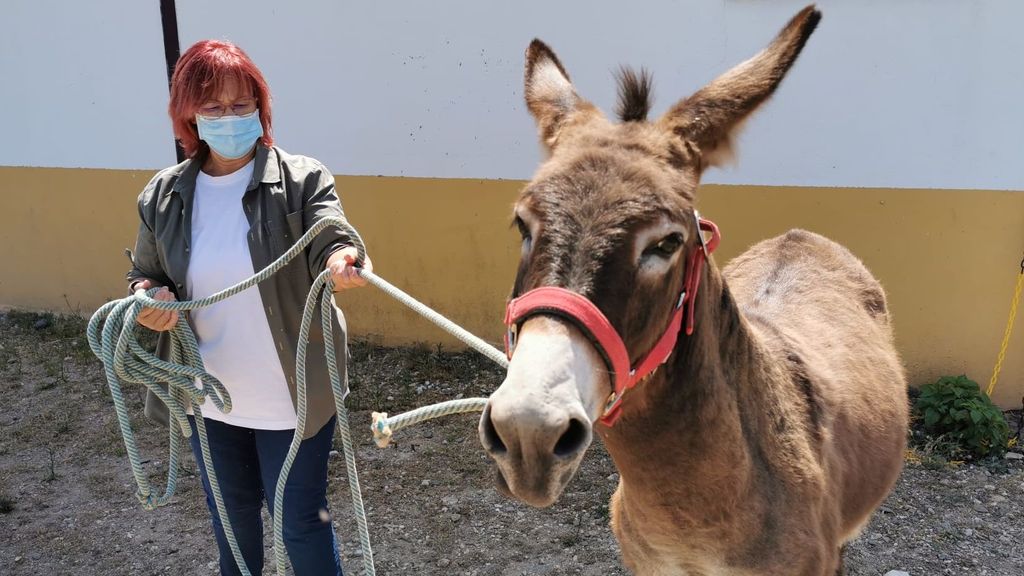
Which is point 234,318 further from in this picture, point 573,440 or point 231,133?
point 573,440


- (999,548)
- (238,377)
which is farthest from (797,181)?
(238,377)

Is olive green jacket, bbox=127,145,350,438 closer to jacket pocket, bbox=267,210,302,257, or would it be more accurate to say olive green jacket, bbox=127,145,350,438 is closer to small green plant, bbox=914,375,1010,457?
jacket pocket, bbox=267,210,302,257

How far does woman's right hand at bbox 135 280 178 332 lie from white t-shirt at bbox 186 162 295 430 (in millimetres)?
85

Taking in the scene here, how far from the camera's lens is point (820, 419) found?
7.22ft

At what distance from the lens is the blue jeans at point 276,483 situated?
7.62 feet

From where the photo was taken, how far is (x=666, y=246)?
5.07 ft

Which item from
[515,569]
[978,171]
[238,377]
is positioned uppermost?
[978,171]

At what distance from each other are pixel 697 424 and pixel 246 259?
1.37m

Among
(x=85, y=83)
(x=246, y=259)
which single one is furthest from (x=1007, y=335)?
(x=85, y=83)

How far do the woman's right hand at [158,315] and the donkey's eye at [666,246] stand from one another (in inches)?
56.2

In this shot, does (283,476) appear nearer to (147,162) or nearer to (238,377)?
(238,377)

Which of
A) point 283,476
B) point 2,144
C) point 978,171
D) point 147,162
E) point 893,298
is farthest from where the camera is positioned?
point 2,144

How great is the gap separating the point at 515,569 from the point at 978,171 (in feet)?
10.8

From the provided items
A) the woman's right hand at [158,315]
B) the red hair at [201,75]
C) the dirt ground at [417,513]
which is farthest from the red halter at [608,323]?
the dirt ground at [417,513]
